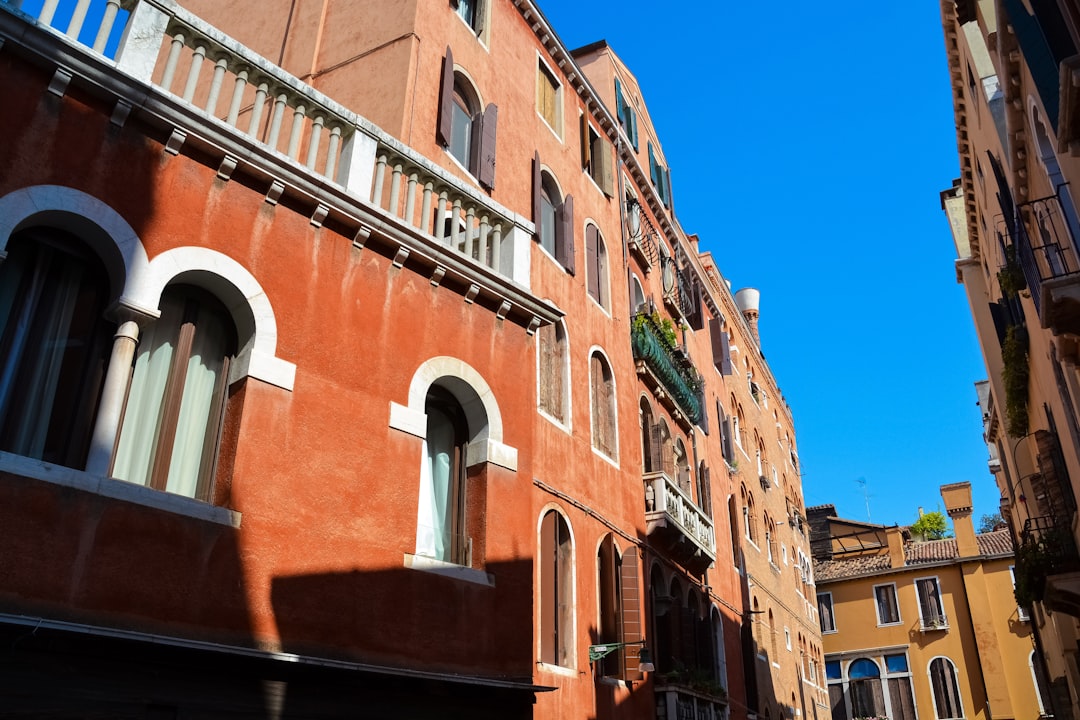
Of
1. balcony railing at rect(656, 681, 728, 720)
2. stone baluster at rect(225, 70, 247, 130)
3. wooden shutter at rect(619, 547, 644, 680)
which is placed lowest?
balcony railing at rect(656, 681, 728, 720)

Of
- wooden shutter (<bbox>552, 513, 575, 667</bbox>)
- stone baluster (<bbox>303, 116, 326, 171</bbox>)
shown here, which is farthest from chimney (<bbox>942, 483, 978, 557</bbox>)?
stone baluster (<bbox>303, 116, 326, 171</bbox>)

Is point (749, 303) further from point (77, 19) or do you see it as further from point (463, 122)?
point (77, 19)

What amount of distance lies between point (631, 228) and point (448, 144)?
742cm

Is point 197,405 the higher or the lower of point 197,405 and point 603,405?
the lower

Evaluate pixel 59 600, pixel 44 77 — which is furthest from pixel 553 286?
pixel 59 600

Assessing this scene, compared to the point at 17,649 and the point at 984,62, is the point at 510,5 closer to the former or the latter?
the point at 984,62

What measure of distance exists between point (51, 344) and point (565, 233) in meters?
10.1

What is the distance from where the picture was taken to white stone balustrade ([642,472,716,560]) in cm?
1558

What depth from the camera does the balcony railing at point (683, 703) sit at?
541 inches

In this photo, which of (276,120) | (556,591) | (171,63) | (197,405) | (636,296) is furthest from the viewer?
(636,296)

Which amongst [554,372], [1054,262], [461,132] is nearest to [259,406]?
[554,372]

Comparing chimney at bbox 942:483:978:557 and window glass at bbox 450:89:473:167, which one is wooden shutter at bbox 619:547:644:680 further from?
chimney at bbox 942:483:978:557

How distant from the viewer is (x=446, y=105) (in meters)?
12.2

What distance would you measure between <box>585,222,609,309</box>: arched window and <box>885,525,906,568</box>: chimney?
86.3 ft
